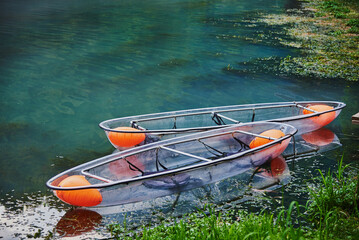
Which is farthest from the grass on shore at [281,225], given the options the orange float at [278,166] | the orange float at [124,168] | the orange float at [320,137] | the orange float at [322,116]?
the orange float at [322,116]

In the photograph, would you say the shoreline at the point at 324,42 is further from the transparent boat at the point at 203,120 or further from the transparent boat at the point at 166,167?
the transparent boat at the point at 166,167

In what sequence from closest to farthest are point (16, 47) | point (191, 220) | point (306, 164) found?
point (191, 220)
point (306, 164)
point (16, 47)

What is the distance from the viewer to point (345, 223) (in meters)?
4.46

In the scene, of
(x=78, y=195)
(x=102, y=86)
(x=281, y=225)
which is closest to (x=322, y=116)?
(x=281, y=225)

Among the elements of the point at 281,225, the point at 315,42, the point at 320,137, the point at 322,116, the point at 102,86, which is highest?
the point at 315,42

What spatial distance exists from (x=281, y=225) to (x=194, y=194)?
188cm

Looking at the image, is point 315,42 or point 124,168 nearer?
point 124,168

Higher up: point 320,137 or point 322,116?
point 322,116

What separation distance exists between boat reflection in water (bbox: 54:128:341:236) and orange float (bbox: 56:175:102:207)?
23cm

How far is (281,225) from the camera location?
4.46 meters

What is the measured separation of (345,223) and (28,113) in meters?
7.64

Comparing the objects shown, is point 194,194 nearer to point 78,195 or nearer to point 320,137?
point 78,195

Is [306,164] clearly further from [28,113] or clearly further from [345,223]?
[28,113]

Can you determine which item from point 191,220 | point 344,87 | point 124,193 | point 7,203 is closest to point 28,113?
point 7,203
